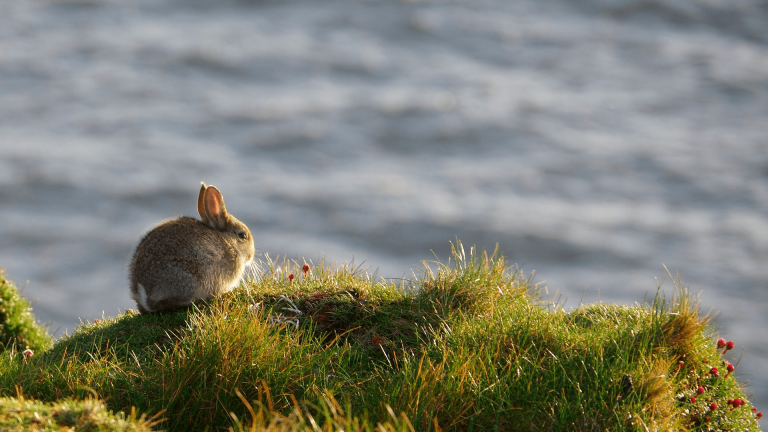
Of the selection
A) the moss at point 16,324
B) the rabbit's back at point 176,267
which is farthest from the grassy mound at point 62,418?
the moss at point 16,324

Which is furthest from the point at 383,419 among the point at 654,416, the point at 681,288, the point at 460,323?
the point at 681,288

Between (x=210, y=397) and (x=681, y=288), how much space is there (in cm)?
369

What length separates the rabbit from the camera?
5.95m

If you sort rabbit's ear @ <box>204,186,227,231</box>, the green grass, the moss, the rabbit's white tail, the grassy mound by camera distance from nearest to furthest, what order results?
the grassy mound
the green grass
the rabbit's white tail
rabbit's ear @ <box>204,186,227,231</box>
the moss

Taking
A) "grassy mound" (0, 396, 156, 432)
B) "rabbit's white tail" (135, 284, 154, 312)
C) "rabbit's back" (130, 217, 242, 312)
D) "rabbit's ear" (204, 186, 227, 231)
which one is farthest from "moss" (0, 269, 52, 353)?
"grassy mound" (0, 396, 156, 432)

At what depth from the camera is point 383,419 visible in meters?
4.44

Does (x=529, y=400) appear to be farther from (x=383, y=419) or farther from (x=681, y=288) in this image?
(x=681, y=288)

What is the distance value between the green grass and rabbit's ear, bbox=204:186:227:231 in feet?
2.35

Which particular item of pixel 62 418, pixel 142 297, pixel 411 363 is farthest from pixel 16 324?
pixel 411 363

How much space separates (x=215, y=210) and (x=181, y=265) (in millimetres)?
876

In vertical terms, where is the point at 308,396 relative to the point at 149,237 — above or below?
below

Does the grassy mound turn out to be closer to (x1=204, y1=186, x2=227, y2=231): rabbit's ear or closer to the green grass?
the green grass

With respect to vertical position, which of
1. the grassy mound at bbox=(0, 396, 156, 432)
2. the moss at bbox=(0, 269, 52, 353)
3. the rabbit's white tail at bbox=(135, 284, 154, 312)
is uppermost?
the rabbit's white tail at bbox=(135, 284, 154, 312)

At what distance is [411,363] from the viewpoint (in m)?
5.04
